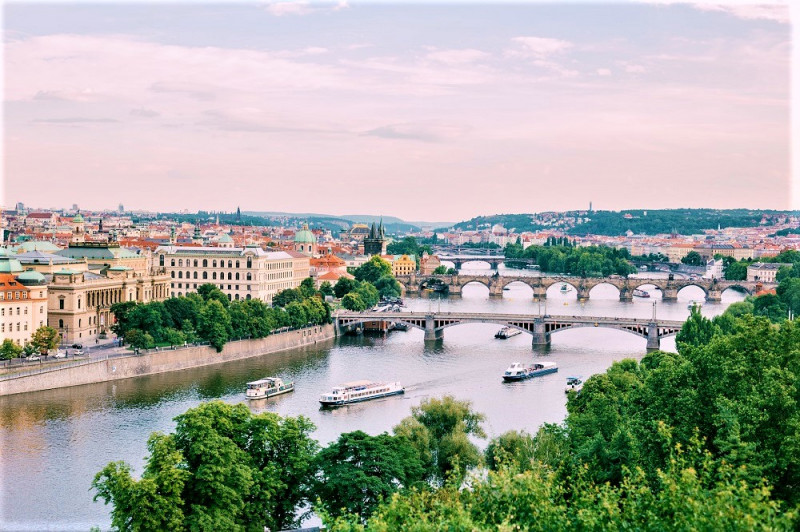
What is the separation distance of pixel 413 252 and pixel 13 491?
230 ft

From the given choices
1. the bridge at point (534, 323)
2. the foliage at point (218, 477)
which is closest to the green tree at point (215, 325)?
the bridge at point (534, 323)

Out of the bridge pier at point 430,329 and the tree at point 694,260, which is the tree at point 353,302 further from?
the tree at point 694,260

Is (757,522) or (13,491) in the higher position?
(757,522)

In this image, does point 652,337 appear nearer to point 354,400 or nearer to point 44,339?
point 354,400

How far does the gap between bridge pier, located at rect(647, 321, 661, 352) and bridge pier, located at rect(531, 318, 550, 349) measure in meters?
3.37

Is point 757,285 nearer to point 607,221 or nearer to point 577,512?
point 577,512

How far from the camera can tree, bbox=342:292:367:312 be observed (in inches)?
1626

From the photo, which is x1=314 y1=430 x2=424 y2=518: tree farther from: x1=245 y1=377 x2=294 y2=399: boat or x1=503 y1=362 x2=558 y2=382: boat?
x1=503 y1=362 x2=558 y2=382: boat

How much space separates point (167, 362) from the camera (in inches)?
1085

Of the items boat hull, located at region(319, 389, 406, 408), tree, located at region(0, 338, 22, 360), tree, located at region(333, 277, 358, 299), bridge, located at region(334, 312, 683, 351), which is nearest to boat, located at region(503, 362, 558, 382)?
boat hull, located at region(319, 389, 406, 408)

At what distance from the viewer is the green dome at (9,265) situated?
91.1 ft

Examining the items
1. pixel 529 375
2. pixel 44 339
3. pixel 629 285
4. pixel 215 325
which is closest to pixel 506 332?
pixel 529 375

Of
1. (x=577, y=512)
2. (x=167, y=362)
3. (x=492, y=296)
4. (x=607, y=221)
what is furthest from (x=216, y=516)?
(x=607, y=221)

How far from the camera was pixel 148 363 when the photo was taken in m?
26.9
